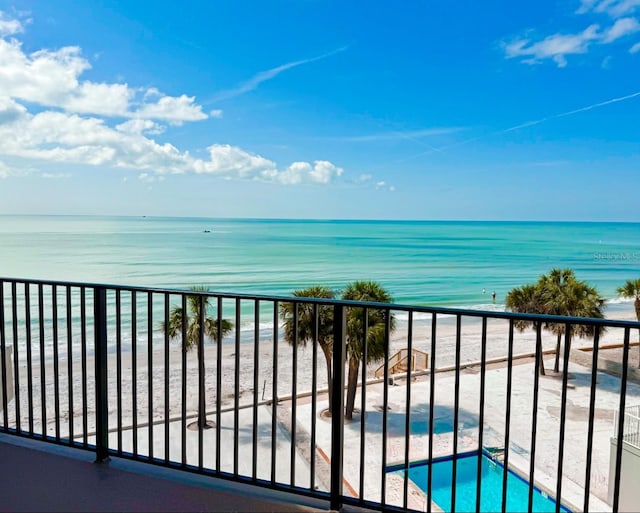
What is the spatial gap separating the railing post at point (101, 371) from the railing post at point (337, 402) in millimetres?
1032

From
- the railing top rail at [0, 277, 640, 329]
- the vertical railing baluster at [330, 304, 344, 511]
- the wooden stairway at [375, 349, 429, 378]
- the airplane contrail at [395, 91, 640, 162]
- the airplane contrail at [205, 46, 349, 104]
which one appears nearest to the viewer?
the railing top rail at [0, 277, 640, 329]

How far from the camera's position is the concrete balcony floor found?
175 centimetres

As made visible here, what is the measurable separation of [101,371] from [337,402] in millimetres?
1076

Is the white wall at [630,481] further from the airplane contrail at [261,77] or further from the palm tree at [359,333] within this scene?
the airplane contrail at [261,77]


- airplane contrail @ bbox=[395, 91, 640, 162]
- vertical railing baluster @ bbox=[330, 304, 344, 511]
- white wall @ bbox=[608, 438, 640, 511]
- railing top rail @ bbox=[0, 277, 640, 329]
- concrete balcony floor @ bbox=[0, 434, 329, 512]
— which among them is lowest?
white wall @ bbox=[608, 438, 640, 511]

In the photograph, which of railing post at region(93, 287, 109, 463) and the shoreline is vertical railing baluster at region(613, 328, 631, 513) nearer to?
railing post at region(93, 287, 109, 463)

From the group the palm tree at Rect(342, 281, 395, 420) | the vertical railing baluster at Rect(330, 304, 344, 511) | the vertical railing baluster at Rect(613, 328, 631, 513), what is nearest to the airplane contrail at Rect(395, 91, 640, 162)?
the palm tree at Rect(342, 281, 395, 420)

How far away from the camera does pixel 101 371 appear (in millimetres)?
2059

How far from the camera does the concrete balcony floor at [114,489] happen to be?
1.75 metres

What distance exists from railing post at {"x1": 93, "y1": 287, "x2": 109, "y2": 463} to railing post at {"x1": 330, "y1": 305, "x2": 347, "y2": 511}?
1032mm

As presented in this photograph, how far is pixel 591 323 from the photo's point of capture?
1405 millimetres

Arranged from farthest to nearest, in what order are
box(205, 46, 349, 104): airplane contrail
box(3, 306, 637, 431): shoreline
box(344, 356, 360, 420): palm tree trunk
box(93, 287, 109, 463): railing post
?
box(205, 46, 349, 104): airplane contrail
box(3, 306, 637, 431): shoreline
box(344, 356, 360, 420): palm tree trunk
box(93, 287, 109, 463): railing post

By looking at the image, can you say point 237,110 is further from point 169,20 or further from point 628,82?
point 628,82

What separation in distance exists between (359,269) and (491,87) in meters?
22.3
